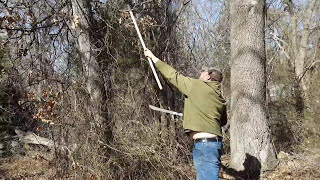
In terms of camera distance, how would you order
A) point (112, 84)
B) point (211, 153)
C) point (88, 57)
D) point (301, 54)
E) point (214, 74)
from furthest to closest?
point (301, 54)
point (112, 84)
point (88, 57)
point (214, 74)
point (211, 153)

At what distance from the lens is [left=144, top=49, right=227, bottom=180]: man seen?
377cm

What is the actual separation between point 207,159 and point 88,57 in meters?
2.38

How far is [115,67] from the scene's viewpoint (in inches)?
218

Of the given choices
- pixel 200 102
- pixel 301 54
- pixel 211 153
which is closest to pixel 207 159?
pixel 211 153

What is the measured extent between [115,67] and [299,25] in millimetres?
10550

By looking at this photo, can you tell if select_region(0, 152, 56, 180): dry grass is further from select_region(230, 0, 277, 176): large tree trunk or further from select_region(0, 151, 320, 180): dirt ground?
select_region(230, 0, 277, 176): large tree trunk

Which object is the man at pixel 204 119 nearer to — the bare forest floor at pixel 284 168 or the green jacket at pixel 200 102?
the green jacket at pixel 200 102

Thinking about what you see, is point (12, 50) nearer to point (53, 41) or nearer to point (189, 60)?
point (53, 41)

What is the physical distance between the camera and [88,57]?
512 cm

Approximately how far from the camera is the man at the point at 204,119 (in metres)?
3.77

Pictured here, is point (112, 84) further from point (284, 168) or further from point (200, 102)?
point (284, 168)

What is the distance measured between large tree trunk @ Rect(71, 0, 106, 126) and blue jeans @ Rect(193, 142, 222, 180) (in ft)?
5.85

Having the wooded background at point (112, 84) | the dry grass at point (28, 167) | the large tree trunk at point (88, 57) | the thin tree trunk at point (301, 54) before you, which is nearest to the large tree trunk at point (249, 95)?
the wooded background at point (112, 84)

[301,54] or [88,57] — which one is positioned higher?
[301,54]
